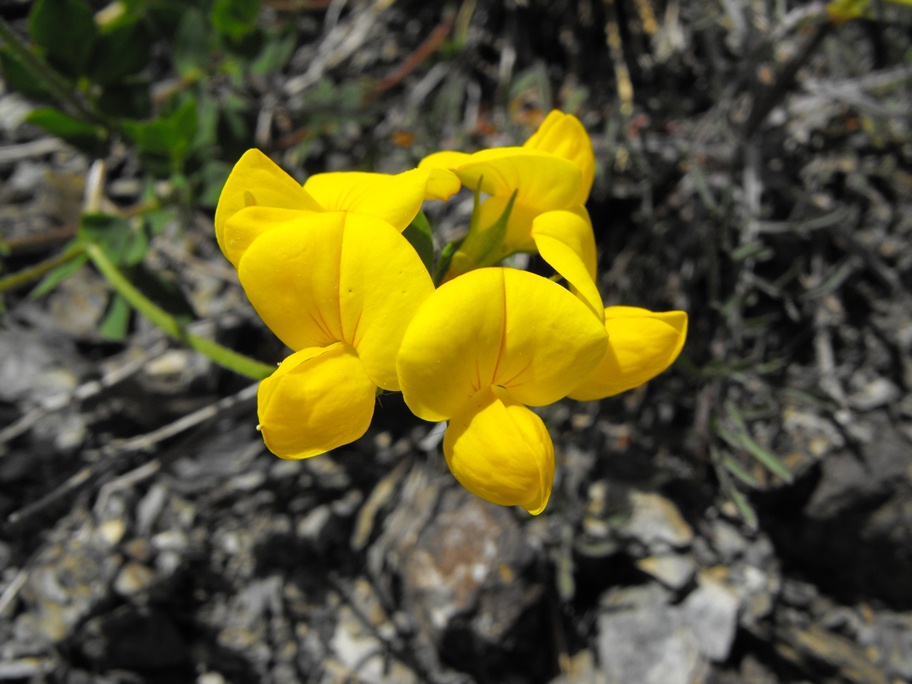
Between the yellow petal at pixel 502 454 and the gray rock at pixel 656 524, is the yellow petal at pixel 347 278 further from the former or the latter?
the gray rock at pixel 656 524

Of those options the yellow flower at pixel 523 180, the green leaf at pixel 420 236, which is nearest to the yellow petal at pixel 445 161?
the yellow flower at pixel 523 180

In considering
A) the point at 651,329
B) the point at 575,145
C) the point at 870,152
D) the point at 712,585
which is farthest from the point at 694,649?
the point at 870,152

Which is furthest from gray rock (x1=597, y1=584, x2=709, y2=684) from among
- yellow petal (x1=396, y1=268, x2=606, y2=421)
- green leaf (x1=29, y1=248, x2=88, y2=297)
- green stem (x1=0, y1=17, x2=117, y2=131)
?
green stem (x1=0, y1=17, x2=117, y2=131)

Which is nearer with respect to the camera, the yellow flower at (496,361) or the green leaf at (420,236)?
the yellow flower at (496,361)

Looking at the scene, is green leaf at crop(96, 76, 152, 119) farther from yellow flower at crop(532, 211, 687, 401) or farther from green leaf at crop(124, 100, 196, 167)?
yellow flower at crop(532, 211, 687, 401)

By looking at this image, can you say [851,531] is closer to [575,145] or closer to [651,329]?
[651,329]

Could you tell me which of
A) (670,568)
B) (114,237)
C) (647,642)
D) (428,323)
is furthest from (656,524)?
(114,237)

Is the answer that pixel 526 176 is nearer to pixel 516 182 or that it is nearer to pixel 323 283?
pixel 516 182
